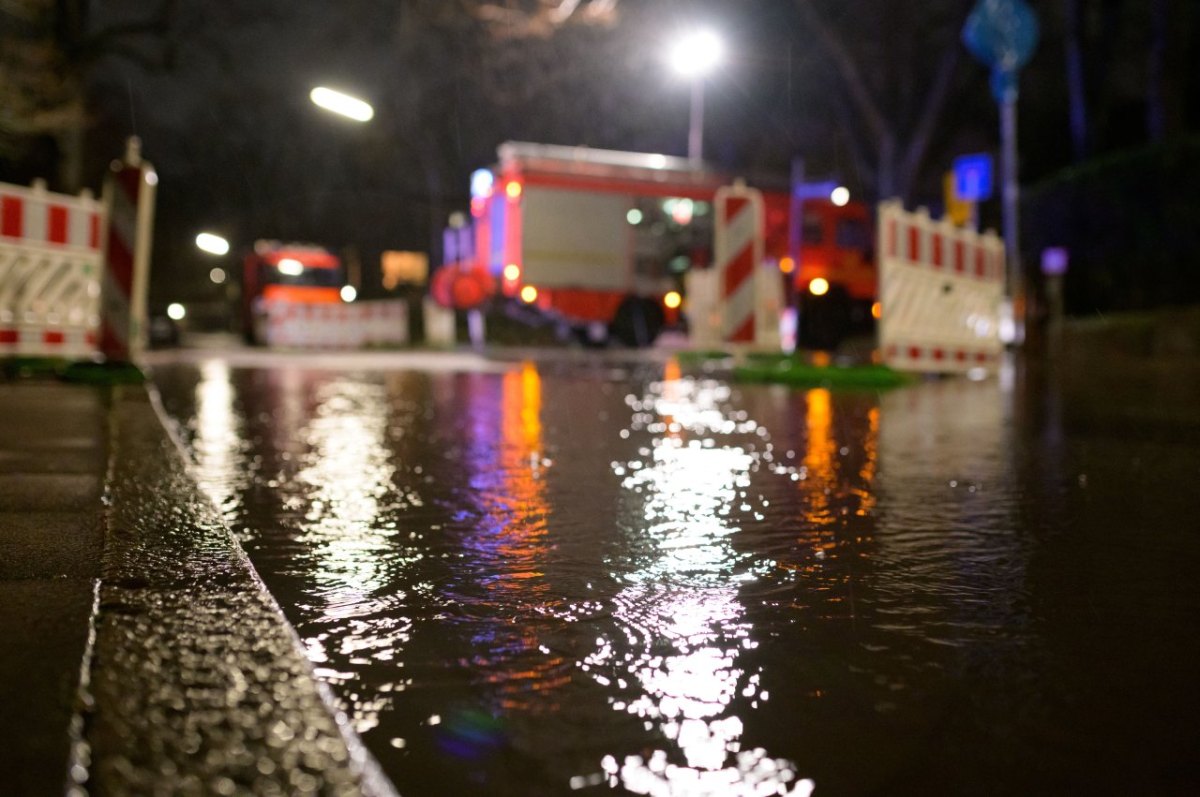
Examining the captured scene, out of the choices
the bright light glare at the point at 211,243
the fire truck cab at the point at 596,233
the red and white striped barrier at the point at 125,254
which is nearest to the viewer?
the red and white striped barrier at the point at 125,254

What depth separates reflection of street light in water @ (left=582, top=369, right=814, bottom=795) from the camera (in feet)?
6.37

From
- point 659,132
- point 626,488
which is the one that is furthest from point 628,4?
point 626,488

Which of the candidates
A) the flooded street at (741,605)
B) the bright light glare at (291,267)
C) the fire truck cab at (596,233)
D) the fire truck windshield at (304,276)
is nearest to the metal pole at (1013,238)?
the fire truck cab at (596,233)

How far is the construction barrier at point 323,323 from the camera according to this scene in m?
29.0

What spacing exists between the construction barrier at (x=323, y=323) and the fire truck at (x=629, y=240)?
5.89m

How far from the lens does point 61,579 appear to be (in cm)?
292

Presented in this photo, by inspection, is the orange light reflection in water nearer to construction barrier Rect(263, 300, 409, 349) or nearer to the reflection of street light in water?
the reflection of street light in water

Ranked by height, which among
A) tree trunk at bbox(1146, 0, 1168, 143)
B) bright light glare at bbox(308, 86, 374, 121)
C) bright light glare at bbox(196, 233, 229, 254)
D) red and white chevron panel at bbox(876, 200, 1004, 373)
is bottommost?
red and white chevron panel at bbox(876, 200, 1004, 373)

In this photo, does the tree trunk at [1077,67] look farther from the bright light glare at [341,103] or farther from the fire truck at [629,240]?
the bright light glare at [341,103]

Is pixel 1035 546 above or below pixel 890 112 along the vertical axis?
below

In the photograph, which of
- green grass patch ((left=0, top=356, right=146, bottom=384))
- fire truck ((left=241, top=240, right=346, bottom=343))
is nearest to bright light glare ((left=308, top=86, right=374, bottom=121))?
green grass patch ((left=0, top=356, right=146, bottom=384))

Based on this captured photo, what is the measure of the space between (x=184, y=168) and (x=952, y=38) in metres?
33.9

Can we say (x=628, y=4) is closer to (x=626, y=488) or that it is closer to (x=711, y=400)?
(x=711, y=400)

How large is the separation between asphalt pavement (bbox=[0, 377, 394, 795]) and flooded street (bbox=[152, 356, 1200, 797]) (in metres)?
0.13
